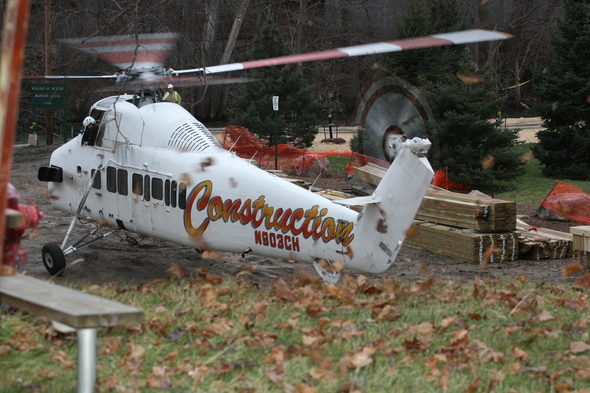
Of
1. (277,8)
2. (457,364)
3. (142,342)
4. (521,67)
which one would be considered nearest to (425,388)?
(457,364)

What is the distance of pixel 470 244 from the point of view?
12.0 metres

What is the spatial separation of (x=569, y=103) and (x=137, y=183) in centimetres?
1746

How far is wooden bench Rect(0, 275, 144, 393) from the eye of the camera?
366 centimetres

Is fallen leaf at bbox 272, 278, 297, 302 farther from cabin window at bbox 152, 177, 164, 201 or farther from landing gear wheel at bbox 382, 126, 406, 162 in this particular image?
cabin window at bbox 152, 177, 164, 201

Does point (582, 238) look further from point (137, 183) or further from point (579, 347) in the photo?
point (137, 183)

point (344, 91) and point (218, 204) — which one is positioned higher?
point (344, 91)

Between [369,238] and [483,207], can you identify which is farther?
[483,207]

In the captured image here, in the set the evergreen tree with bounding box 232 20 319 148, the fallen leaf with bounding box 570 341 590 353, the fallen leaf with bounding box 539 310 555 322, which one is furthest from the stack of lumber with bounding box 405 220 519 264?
the evergreen tree with bounding box 232 20 319 148

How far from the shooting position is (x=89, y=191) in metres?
11.0

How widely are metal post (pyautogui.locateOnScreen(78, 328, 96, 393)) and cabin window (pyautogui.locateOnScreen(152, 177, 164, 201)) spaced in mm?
6343

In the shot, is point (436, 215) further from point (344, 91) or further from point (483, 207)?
point (344, 91)

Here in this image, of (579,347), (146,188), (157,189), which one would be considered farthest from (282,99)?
(579,347)

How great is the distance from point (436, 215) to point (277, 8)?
32.4 m

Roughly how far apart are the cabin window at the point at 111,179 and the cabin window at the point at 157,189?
1048 mm
